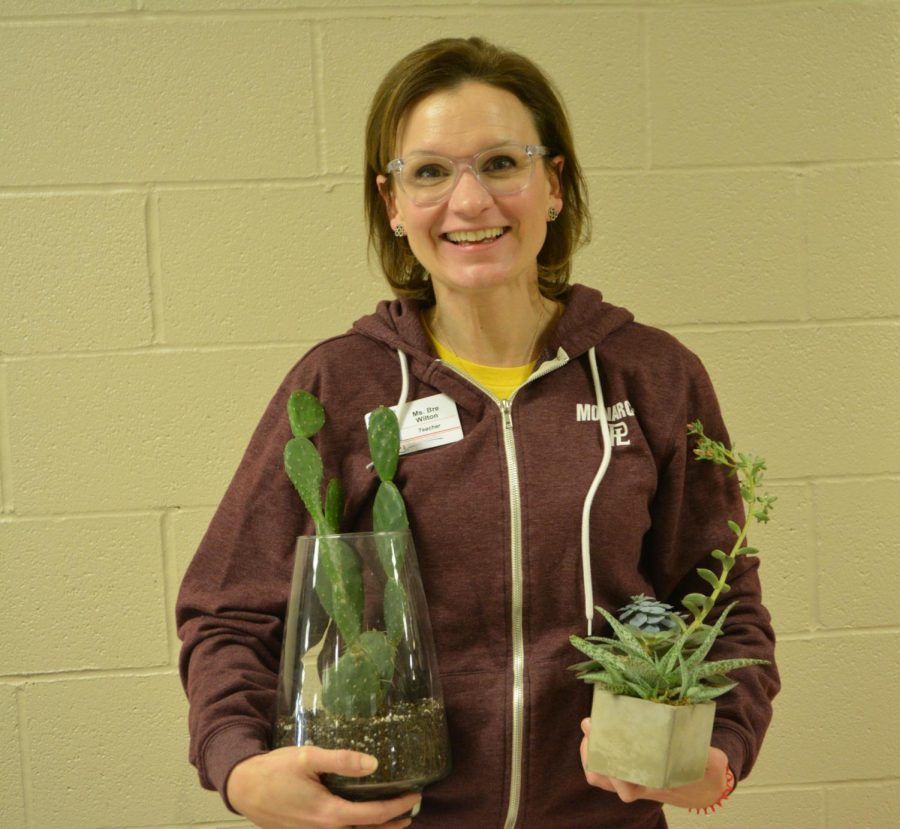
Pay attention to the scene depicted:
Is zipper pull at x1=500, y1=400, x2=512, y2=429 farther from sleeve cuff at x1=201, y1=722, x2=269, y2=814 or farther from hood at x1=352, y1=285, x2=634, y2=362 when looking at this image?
sleeve cuff at x1=201, y1=722, x2=269, y2=814

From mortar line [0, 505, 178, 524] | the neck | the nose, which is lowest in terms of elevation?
mortar line [0, 505, 178, 524]

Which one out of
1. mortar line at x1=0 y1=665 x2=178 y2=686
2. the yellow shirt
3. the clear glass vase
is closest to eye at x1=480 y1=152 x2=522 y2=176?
the yellow shirt

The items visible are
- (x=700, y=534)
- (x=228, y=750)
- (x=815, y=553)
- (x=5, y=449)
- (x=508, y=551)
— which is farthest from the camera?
(x=815, y=553)

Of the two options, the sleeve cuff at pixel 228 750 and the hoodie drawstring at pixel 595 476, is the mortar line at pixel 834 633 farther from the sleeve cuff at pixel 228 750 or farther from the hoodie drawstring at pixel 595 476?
the sleeve cuff at pixel 228 750

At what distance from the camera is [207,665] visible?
1140 millimetres

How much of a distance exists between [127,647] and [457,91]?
1.14 m

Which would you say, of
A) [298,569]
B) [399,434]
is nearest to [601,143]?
[399,434]

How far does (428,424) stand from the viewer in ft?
4.02

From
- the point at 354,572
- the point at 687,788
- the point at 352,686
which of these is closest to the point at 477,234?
the point at 354,572

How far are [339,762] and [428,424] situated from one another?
16.3 inches

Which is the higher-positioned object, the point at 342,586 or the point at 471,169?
the point at 471,169

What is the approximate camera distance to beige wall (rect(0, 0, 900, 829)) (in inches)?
69.8

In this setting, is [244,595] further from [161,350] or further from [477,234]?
[161,350]

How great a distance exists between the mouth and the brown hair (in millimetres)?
147
